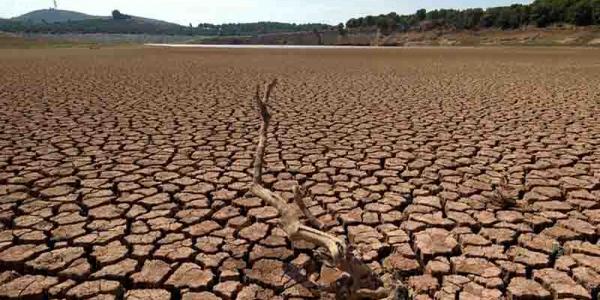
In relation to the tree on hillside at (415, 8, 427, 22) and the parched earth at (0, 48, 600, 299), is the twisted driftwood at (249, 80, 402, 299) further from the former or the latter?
the tree on hillside at (415, 8, 427, 22)

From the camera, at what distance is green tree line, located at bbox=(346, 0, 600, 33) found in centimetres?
4300

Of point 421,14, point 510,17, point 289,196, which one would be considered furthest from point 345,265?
point 421,14

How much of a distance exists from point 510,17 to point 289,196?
5494 centimetres

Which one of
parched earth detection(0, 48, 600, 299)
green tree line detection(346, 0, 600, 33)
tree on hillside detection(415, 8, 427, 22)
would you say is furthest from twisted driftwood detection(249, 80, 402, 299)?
tree on hillside detection(415, 8, 427, 22)

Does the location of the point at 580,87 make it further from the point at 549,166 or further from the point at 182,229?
the point at 182,229

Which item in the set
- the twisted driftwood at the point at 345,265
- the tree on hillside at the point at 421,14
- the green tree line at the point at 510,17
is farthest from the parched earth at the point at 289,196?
the tree on hillside at the point at 421,14

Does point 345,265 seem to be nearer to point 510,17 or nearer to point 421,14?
point 510,17

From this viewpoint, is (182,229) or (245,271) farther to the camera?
(182,229)

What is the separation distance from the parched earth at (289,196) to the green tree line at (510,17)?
4520cm

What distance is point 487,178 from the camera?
347cm

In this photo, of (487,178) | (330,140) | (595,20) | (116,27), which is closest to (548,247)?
(487,178)

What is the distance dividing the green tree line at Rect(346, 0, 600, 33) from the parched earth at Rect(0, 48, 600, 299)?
45197 millimetres

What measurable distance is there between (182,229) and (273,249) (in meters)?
→ 0.59

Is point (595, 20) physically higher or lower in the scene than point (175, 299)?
higher
